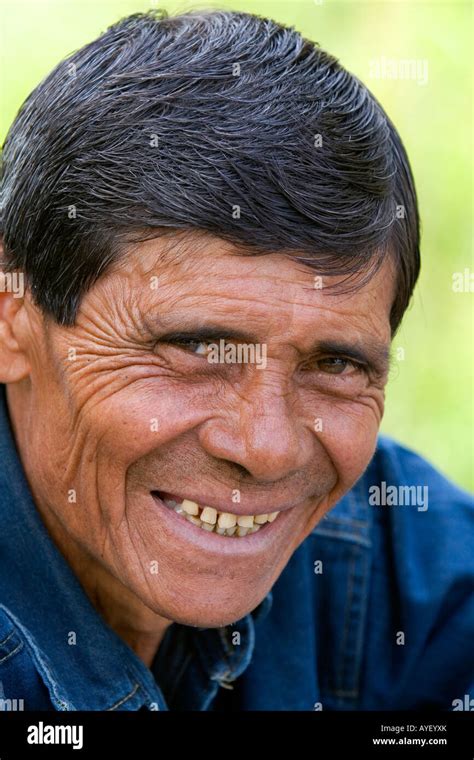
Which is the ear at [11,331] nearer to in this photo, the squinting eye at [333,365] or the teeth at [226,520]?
the teeth at [226,520]

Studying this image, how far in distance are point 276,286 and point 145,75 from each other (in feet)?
1.87

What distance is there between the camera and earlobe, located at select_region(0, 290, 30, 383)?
2.48 metres

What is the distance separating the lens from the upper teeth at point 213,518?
7.88 feet

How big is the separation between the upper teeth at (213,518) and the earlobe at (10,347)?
1.56ft

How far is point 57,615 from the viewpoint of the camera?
8.25 ft

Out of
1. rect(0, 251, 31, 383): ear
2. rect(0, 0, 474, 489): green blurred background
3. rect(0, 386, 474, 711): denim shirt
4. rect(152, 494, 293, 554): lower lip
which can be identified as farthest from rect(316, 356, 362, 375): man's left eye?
rect(0, 0, 474, 489): green blurred background

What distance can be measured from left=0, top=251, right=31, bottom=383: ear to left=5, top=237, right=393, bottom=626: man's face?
27 millimetres

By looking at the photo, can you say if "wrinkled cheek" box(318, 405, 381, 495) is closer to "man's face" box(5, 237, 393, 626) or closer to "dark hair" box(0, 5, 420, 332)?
"man's face" box(5, 237, 393, 626)

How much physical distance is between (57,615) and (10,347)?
2.19 ft

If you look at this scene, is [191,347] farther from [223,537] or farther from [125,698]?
[125,698]

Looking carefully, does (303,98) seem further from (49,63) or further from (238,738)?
(49,63)

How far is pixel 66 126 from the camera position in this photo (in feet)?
7.66

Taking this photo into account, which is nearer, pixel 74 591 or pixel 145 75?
pixel 145 75

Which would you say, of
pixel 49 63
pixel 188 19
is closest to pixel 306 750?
pixel 188 19
